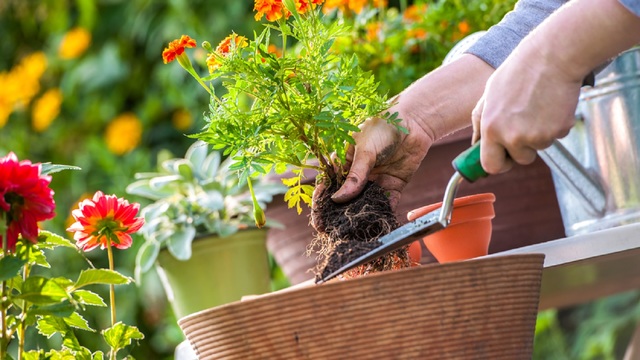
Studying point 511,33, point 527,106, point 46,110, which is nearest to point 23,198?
point 527,106

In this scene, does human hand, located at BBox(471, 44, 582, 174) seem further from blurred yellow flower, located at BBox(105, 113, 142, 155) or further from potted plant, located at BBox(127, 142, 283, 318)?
Result: blurred yellow flower, located at BBox(105, 113, 142, 155)

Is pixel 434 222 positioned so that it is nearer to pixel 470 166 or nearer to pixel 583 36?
pixel 470 166

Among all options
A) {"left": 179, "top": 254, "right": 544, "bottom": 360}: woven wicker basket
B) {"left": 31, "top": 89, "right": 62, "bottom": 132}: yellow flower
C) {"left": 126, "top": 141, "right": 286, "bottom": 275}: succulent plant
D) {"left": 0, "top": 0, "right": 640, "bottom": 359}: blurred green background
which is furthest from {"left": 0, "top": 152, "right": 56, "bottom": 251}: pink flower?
{"left": 31, "top": 89, "right": 62, "bottom": 132}: yellow flower

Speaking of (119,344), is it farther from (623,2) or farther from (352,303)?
(623,2)

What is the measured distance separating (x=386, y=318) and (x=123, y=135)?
2697 millimetres

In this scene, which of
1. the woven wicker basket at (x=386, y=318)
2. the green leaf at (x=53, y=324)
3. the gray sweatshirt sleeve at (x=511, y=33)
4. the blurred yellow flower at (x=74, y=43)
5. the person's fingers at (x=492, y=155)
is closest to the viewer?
the woven wicker basket at (x=386, y=318)

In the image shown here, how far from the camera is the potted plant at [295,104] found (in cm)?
100

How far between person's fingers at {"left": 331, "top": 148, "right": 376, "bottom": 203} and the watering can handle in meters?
0.34

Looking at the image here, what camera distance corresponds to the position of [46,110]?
11.3ft

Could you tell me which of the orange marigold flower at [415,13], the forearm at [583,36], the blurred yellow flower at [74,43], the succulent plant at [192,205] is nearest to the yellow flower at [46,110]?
the blurred yellow flower at [74,43]

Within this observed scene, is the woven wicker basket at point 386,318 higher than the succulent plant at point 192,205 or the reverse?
the reverse

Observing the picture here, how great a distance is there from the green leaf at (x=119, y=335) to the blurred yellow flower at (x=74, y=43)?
2.51m

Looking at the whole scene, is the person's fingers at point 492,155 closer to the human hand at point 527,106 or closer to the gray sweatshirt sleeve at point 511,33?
the human hand at point 527,106

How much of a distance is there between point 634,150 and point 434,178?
0.35 m
